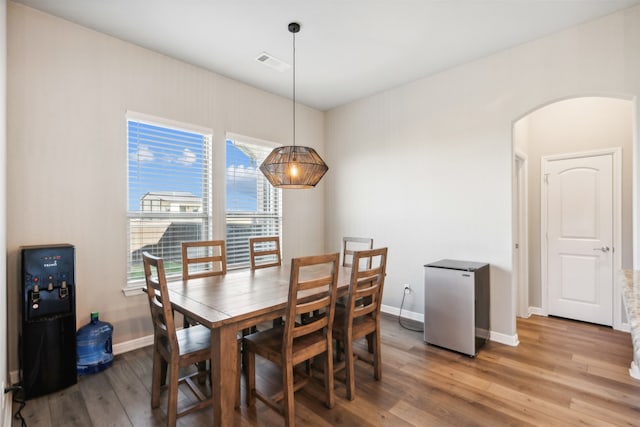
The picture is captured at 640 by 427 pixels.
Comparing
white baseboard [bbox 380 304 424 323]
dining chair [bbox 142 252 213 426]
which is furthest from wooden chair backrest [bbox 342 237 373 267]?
dining chair [bbox 142 252 213 426]

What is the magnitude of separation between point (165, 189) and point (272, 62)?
1.80 metres

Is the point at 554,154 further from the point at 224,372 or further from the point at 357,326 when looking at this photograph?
the point at 224,372

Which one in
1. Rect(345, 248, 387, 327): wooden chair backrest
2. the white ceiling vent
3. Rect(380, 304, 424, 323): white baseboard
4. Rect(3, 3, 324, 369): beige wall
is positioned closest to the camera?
Rect(345, 248, 387, 327): wooden chair backrest

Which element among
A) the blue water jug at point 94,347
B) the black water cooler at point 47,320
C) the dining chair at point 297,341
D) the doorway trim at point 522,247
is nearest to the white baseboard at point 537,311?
the doorway trim at point 522,247

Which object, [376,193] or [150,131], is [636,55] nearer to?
[376,193]

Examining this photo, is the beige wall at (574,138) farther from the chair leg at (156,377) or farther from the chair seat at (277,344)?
the chair leg at (156,377)

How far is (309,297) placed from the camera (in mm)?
2098

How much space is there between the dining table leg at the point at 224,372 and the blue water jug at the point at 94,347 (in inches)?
61.0

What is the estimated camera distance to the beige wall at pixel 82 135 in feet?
8.11

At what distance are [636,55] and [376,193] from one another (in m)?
2.75

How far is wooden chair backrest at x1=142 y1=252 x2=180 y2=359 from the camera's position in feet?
5.98

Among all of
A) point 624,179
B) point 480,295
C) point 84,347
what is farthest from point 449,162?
point 84,347

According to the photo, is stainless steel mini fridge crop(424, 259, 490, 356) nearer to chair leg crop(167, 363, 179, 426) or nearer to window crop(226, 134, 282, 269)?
window crop(226, 134, 282, 269)

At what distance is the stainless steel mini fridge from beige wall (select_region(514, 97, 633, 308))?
59.5 inches
